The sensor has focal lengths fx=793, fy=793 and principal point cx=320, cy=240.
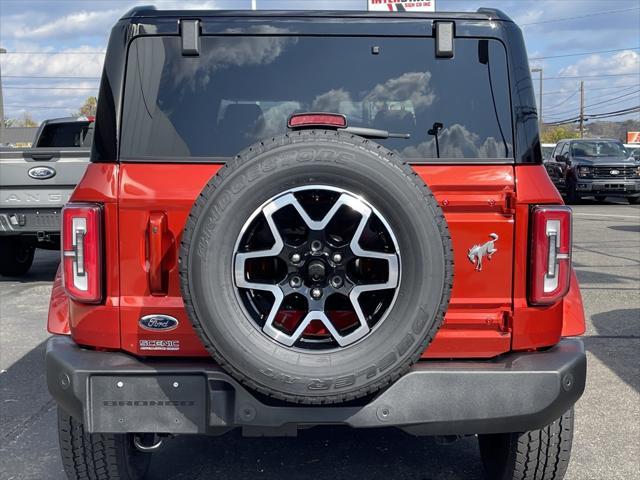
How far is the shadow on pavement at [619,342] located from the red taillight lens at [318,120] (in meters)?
3.21

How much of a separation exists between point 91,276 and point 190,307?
532 millimetres

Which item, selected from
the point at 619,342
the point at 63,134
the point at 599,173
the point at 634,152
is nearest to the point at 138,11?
the point at 619,342

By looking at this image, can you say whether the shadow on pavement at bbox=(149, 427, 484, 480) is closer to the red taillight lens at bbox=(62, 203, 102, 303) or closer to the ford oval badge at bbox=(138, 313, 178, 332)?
the ford oval badge at bbox=(138, 313, 178, 332)

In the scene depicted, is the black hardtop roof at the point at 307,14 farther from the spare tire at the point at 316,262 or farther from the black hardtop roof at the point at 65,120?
the black hardtop roof at the point at 65,120

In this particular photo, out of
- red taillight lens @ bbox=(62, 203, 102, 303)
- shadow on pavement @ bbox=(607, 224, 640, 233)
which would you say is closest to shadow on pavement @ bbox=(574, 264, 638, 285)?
shadow on pavement @ bbox=(607, 224, 640, 233)

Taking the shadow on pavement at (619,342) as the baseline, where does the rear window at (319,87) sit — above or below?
above

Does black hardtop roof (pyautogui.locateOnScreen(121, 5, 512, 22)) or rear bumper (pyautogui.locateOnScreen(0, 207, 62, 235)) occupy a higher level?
black hardtop roof (pyautogui.locateOnScreen(121, 5, 512, 22))

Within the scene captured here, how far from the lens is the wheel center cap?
2.66 m

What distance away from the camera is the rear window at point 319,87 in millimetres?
3051

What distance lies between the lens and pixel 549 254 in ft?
9.68

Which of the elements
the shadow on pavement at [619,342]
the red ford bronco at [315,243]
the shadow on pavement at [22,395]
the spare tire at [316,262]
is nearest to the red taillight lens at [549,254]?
the red ford bronco at [315,243]

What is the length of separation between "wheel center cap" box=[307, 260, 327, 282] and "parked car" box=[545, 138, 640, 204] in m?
19.2

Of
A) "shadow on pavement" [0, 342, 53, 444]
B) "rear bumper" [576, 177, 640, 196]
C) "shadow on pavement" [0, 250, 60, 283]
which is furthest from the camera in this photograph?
"rear bumper" [576, 177, 640, 196]

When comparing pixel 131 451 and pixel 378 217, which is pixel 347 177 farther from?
pixel 131 451
